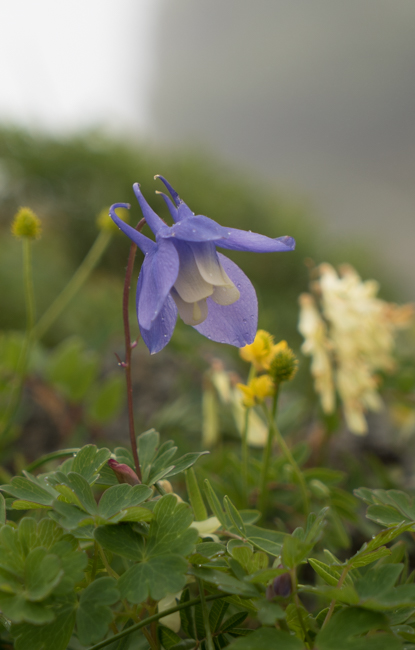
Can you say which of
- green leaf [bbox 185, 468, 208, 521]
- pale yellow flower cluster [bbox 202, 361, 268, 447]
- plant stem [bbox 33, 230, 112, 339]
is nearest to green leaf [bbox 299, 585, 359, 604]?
green leaf [bbox 185, 468, 208, 521]

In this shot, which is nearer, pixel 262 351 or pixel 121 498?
pixel 121 498

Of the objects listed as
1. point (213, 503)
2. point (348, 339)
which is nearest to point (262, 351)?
point (213, 503)

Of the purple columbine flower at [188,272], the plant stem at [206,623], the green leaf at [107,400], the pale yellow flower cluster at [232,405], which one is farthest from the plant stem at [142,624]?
the green leaf at [107,400]

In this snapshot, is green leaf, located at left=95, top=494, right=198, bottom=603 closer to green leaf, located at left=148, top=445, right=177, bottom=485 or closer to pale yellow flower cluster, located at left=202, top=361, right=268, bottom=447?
green leaf, located at left=148, top=445, right=177, bottom=485

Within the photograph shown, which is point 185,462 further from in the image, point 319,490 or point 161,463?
point 319,490

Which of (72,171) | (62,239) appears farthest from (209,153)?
(62,239)

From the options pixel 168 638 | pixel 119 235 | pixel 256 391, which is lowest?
pixel 168 638
